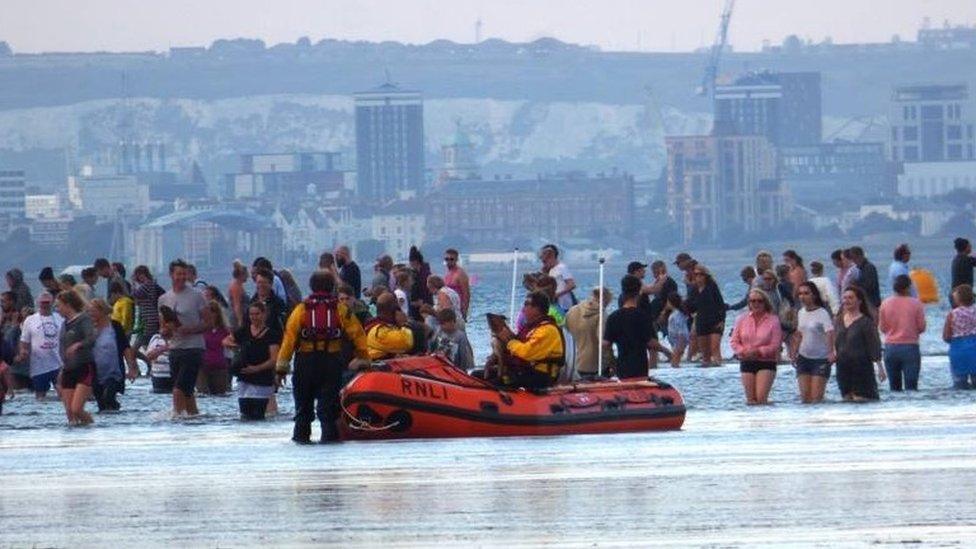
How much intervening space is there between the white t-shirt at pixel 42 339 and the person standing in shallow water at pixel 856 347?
26.1ft

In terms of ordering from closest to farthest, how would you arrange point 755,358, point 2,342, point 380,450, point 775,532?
1. point 775,532
2. point 380,450
3. point 755,358
4. point 2,342

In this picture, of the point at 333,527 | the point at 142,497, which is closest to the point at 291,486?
the point at 142,497

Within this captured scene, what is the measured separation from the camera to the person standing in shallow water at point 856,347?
1027 inches

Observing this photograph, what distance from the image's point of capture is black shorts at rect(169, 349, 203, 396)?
26891 millimetres

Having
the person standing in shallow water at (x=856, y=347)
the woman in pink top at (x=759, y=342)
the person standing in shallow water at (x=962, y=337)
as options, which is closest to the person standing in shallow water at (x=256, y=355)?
the woman in pink top at (x=759, y=342)

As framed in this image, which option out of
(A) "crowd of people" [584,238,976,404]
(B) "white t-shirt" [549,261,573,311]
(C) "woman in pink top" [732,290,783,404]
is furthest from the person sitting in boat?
(B) "white t-shirt" [549,261,573,311]

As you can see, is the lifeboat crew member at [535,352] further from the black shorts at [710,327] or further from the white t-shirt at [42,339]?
the black shorts at [710,327]

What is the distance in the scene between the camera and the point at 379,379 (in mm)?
21500

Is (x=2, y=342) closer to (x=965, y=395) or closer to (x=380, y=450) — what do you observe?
(x=965, y=395)

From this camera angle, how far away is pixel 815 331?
26281 mm

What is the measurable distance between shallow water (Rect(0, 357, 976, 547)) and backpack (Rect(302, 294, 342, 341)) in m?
0.76

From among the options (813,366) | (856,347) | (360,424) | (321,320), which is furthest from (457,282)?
(321,320)

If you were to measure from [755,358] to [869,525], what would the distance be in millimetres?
12097

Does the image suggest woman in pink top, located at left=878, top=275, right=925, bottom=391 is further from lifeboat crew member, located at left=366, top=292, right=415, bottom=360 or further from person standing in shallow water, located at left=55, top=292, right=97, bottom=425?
person standing in shallow water, located at left=55, top=292, right=97, bottom=425
